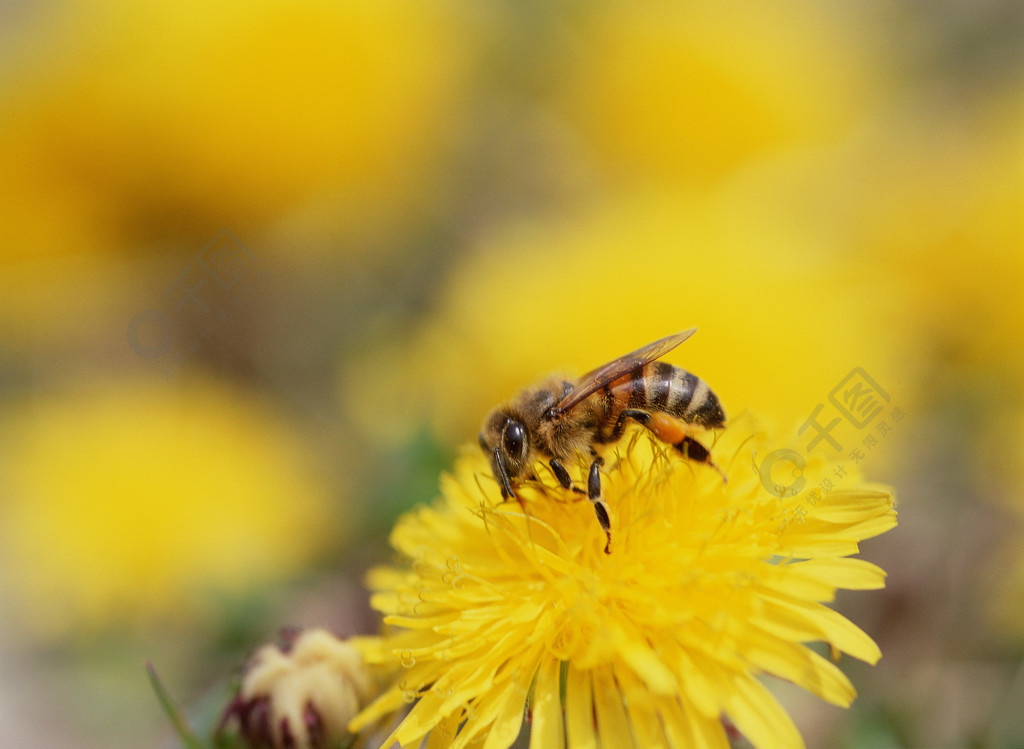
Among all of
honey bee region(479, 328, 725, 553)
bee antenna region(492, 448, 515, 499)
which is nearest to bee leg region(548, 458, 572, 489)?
honey bee region(479, 328, 725, 553)

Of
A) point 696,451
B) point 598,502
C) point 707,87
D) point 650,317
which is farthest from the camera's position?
point 707,87

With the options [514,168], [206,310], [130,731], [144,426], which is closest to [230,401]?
[144,426]

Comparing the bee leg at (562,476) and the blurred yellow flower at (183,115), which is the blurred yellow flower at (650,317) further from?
the bee leg at (562,476)

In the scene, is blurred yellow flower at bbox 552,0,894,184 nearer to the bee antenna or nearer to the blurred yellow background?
the blurred yellow background

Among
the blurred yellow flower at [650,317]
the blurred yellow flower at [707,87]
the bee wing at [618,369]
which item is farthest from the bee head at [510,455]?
the blurred yellow flower at [707,87]

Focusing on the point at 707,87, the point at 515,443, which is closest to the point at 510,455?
the point at 515,443

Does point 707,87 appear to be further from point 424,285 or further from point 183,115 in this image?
point 183,115
